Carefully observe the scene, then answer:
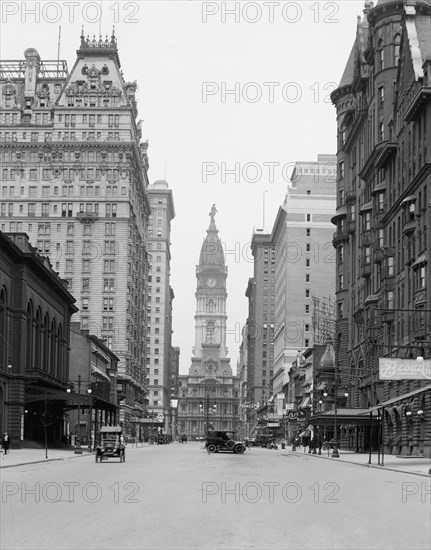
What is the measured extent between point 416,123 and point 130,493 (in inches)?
2014

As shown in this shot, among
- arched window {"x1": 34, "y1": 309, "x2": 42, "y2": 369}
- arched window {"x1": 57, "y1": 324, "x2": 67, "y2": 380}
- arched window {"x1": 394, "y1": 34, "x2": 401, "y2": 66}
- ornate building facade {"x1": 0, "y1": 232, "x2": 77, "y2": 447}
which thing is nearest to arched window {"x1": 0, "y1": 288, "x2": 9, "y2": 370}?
ornate building facade {"x1": 0, "y1": 232, "x2": 77, "y2": 447}

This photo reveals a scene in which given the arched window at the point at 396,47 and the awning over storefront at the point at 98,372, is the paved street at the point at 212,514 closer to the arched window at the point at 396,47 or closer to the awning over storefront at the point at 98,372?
the arched window at the point at 396,47

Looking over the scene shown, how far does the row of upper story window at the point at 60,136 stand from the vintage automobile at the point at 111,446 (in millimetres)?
95518

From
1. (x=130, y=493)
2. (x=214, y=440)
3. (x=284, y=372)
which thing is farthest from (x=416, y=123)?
(x=284, y=372)

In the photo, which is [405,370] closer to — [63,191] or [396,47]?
[396,47]

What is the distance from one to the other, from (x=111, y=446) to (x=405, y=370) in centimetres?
1805

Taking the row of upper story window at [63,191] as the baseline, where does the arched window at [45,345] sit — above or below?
below

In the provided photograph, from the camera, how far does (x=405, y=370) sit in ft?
152

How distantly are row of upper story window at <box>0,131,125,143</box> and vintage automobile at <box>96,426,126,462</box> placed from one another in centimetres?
9552

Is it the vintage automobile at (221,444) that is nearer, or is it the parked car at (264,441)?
the vintage automobile at (221,444)

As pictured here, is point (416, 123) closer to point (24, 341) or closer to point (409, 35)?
point (409, 35)

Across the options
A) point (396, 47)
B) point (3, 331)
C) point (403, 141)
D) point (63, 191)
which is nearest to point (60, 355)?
point (3, 331)

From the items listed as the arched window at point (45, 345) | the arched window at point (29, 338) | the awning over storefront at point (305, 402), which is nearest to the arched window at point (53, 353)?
the arched window at point (45, 345)

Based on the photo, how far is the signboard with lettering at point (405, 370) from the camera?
46125 mm
